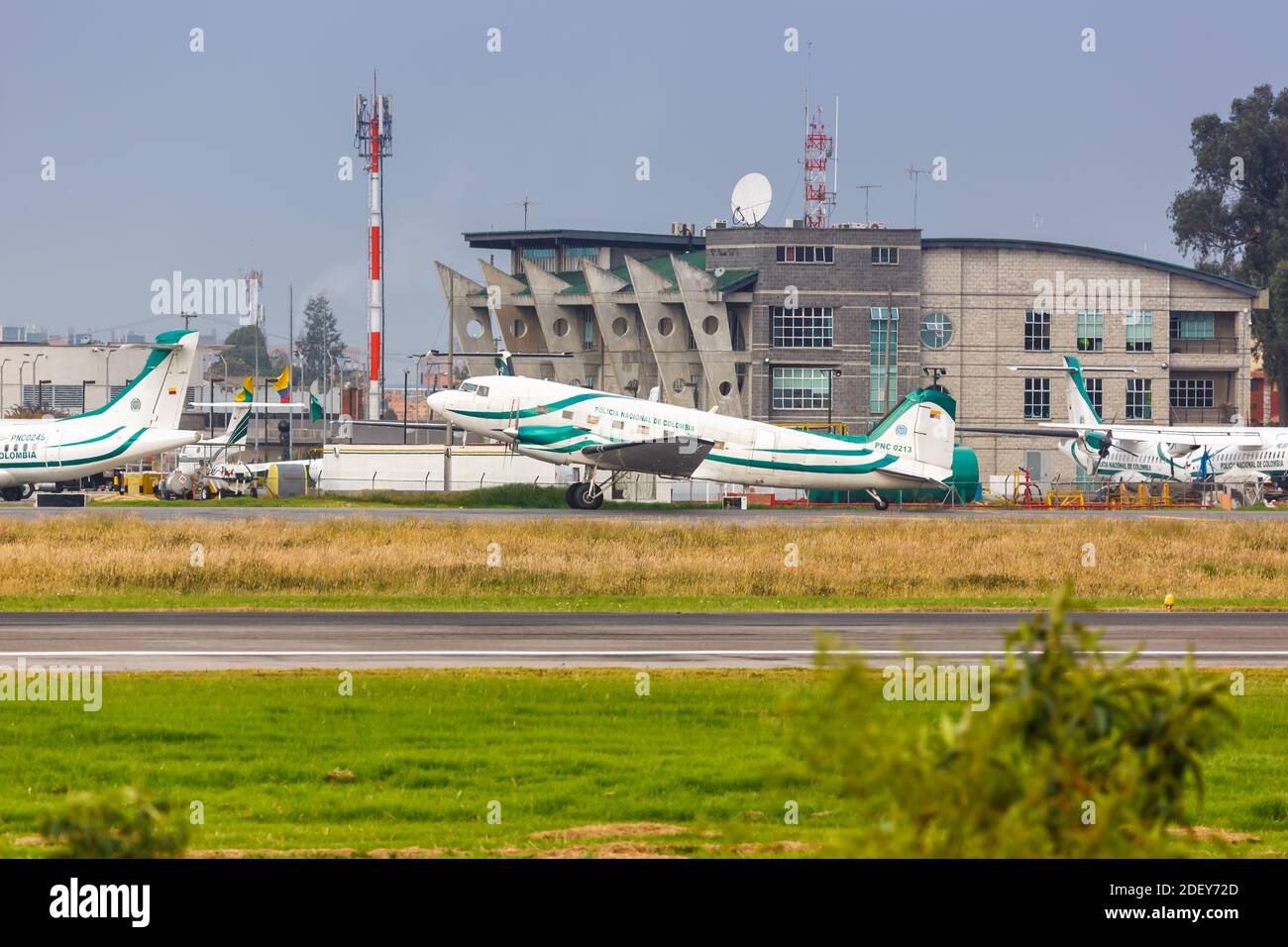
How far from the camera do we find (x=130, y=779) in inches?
556

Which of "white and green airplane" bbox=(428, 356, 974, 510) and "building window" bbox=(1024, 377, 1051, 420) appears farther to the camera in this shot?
"building window" bbox=(1024, 377, 1051, 420)

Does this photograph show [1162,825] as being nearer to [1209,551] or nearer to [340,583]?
[340,583]

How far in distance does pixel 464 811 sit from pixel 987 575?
25635 mm

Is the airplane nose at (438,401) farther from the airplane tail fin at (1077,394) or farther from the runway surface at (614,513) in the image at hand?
the airplane tail fin at (1077,394)

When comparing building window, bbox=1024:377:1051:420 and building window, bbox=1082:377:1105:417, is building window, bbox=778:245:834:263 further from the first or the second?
building window, bbox=1082:377:1105:417

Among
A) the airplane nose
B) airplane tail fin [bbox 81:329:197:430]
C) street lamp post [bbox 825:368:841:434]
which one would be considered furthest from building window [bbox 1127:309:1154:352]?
airplane tail fin [bbox 81:329:197:430]

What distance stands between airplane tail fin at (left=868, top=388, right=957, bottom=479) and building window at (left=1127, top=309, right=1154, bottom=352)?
5185 cm

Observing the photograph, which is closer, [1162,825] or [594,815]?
[1162,825]

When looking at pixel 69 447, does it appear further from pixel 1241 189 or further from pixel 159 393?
pixel 1241 189

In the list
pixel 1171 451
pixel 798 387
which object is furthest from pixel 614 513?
pixel 798 387

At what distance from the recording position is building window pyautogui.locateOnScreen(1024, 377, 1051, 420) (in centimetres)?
10719

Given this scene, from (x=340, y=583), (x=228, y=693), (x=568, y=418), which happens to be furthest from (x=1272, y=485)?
(x=228, y=693)

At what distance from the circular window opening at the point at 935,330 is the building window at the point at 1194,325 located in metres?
17.6

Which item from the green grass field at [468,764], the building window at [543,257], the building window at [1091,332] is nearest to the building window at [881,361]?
the building window at [1091,332]
